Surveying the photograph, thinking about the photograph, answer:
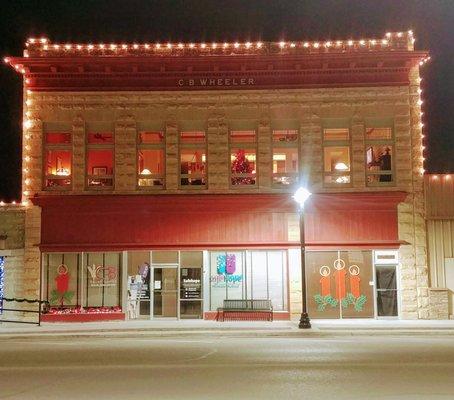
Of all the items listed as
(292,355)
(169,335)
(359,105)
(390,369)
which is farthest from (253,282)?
(390,369)

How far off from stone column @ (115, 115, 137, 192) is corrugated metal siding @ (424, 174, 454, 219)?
11.9 metres

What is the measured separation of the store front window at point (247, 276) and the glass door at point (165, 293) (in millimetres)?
1480

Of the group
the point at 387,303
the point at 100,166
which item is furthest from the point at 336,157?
the point at 100,166

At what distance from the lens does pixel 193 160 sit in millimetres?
25500

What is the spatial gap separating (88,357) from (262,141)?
1300 cm

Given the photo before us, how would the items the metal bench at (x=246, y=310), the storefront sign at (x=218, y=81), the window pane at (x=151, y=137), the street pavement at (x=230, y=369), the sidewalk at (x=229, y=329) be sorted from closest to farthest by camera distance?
the street pavement at (x=230, y=369) < the sidewalk at (x=229, y=329) < the metal bench at (x=246, y=310) < the storefront sign at (x=218, y=81) < the window pane at (x=151, y=137)

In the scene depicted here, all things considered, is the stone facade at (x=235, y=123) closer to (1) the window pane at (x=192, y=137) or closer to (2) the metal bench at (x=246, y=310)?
(1) the window pane at (x=192, y=137)

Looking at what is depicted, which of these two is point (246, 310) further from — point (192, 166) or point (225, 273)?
point (192, 166)

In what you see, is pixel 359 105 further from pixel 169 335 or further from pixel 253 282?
pixel 169 335

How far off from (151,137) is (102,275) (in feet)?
19.6

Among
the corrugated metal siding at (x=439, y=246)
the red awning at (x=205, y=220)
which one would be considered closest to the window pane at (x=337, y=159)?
the red awning at (x=205, y=220)

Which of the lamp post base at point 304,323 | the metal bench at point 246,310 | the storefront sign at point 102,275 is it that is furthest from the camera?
the storefront sign at point 102,275

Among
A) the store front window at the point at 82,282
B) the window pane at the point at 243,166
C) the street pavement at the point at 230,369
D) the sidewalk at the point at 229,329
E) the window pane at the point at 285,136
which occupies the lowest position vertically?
the street pavement at the point at 230,369

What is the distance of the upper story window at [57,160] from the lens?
25297 millimetres
